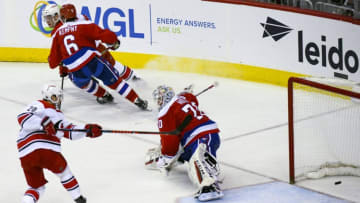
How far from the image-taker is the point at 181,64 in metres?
8.90

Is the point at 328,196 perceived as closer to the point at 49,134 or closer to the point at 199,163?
the point at 199,163

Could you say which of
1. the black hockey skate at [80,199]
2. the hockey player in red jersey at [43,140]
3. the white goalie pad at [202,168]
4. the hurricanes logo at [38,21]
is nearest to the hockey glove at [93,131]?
the hockey player in red jersey at [43,140]

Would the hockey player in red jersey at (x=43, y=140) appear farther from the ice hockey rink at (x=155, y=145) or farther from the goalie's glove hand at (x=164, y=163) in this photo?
the goalie's glove hand at (x=164, y=163)

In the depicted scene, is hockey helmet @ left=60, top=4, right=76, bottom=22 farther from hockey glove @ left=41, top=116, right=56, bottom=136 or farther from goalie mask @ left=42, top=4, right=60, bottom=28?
hockey glove @ left=41, top=116, right=56, bottom=136

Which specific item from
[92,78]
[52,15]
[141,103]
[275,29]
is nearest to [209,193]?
[141,103]

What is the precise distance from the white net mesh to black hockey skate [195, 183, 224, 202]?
0.72m

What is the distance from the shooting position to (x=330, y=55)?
7520mm

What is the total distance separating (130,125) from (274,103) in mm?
1544

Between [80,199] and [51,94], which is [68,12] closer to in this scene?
[51,94]

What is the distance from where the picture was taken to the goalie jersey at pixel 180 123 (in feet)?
17.4

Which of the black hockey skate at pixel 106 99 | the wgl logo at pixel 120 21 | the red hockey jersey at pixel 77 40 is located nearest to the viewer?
the red hockey jersey at pixel 77 40

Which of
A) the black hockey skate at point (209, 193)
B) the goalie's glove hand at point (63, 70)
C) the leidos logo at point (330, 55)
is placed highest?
the leidos logo at point (330, 55)

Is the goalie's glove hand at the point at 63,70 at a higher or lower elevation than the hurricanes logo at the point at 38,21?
lower

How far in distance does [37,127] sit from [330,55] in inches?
147
